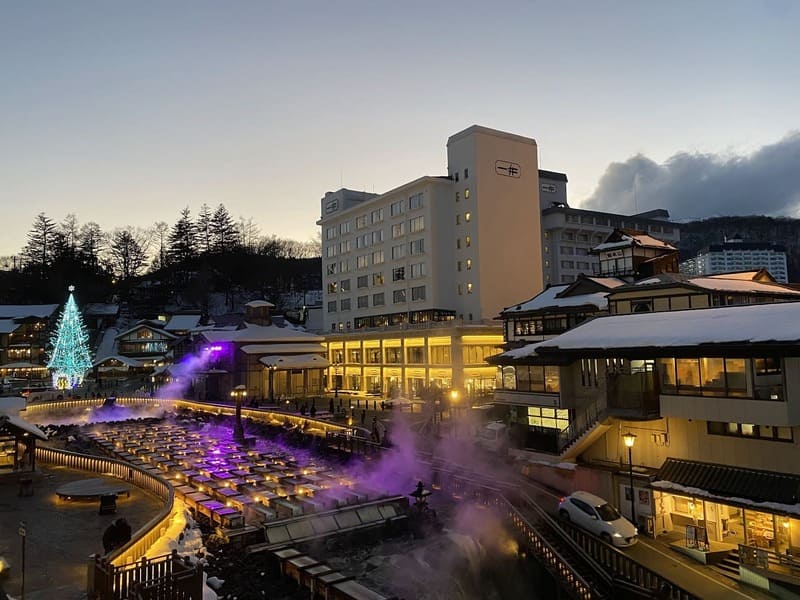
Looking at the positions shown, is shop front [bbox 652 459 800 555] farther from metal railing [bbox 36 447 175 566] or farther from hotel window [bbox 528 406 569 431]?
metal railing [bbox 36 447 175 566]

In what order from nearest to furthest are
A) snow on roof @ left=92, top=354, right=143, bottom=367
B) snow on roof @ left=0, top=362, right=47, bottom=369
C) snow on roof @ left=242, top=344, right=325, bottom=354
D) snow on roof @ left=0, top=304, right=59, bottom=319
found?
snow on roof @ left=242, top=344, right=325, bottom=354 < snow on roof @ left=0, top=362, right=47, bottom=369 < snow on roof @ left=92, top=354, right=143, bottom=367 < snow on roof @ left=0, top=304, right=59, bottom=319

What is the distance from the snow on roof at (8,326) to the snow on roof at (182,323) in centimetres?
1975

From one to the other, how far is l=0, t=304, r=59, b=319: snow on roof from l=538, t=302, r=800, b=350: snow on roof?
83.8 metres

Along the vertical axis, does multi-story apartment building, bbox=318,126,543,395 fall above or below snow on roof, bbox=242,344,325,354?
above

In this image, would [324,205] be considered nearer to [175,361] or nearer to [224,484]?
[175,361]

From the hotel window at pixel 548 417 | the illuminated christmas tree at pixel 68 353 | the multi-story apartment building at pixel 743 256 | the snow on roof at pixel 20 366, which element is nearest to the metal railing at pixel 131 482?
the hotel window at pixel 548 417

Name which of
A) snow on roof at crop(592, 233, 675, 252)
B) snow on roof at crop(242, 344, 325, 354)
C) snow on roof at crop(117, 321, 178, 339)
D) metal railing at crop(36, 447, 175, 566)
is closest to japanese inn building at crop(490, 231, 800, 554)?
metal railing at crop(36, 447, 175, 566)

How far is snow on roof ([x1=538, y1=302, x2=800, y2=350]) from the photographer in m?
17.5

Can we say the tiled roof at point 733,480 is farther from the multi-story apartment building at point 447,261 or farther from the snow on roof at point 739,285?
the multi-story apartment building at point 447,261

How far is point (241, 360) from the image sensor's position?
5806 centimetres

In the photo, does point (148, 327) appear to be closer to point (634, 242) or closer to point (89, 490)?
point (89, 490)

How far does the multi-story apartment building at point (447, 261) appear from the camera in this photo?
189 feet

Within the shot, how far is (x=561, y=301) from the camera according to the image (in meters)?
40.5

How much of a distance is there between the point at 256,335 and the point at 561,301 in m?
33.7
